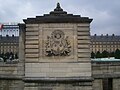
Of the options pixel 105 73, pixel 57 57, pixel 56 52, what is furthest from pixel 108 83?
pixel 56 52

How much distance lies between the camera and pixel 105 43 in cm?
13450

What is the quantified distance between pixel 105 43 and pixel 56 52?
121118mm

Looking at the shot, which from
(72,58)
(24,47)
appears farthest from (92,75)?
(24,47)

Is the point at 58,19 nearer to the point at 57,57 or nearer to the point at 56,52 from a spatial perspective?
the point at 56,52

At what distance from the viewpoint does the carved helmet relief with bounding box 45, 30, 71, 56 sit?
1559 cm

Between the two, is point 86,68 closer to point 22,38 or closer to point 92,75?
point 92,75

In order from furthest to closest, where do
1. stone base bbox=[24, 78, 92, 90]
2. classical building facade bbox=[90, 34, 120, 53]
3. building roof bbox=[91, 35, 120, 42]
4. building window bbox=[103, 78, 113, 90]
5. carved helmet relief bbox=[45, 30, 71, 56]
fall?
building roof bbox=[91, 35, 120, 42], classical building facade bbox=[90, 34, 120, 53], building window bbox=[103, 78, 113, 90], carved helmet relief bbox=[45, 30, 71, 56], stone base bbox=[24, 78, 92, 90]

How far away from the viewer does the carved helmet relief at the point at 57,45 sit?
15.6 meters

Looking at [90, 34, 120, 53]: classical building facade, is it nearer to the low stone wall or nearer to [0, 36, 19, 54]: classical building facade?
[0, 36, 19, 54]: classical building facade

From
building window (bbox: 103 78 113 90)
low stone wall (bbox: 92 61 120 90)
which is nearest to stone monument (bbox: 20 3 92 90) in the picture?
low stone wall (bbox: 92 61 120 90)

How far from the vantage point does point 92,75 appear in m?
15.8

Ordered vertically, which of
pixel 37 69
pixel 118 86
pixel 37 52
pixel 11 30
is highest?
pixel 11 30

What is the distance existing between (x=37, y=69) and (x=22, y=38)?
213cm

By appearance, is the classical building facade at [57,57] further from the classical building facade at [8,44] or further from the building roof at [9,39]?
the classical building facade at [8,44]
